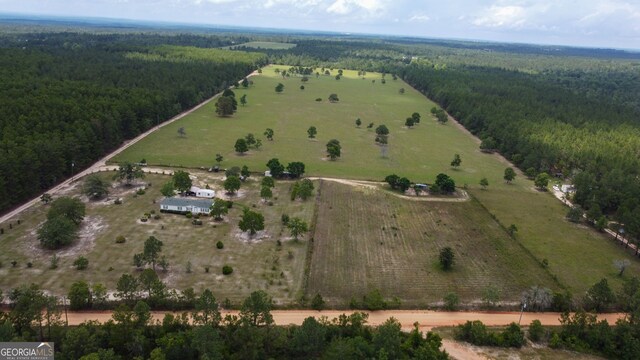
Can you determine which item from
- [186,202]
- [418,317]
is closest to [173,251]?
[186,202]

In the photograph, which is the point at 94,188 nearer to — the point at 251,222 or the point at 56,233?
the point at 56,233

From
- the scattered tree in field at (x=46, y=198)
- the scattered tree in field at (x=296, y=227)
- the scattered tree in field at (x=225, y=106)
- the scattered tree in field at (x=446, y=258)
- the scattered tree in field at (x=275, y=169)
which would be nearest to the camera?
the scattered tree in field at (x=446, y=258)

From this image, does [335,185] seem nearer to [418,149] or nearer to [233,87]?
[418,149]

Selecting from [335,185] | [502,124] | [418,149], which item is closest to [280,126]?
[418,149]

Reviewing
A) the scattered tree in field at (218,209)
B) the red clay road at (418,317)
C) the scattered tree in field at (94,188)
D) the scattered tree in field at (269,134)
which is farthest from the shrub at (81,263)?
the scattered tree in field at (269,134)

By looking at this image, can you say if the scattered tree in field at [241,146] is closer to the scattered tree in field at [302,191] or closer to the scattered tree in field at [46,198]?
the scattered tree in field at [302,191]

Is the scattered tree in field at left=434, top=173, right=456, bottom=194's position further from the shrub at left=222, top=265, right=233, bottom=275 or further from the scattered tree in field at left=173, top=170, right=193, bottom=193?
the shrub at left=222, top=265, right=233, bottom=275
